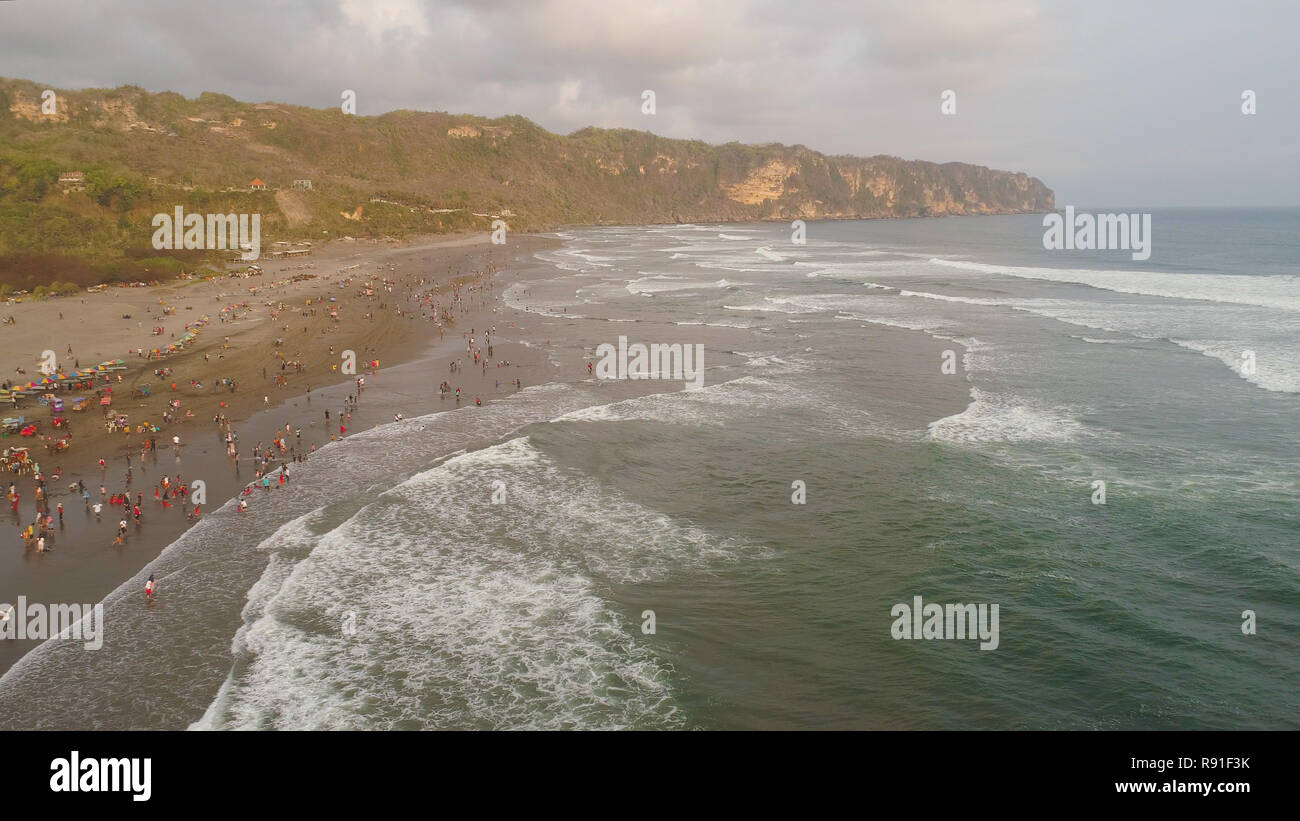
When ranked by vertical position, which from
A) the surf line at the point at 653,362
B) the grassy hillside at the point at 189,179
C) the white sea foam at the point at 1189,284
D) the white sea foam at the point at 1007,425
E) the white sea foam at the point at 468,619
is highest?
the grassy hillside at the point at 189,179

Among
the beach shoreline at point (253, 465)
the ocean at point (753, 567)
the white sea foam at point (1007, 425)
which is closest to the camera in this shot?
the ocean at point (753, 567)

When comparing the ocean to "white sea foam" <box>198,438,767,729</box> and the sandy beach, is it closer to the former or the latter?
"white sea foam" <box>198,438,767,729</box>

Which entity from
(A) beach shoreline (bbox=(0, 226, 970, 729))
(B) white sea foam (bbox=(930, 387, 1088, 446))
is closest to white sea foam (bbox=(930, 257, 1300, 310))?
(A) beach shoreline (bbox=(0, 226, 970, 729))

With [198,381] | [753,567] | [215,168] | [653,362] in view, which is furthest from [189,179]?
[753,567]

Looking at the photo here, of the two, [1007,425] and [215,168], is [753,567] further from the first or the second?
[215,168]

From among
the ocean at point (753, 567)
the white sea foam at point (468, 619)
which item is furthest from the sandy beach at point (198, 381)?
the white sea foam at point (468, 619)

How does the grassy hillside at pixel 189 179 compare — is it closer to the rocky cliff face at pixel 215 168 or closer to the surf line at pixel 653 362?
the rocky cliff face at pixel 215 168

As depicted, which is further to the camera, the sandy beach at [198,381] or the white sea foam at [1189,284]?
the white sea foam at [1189,284]

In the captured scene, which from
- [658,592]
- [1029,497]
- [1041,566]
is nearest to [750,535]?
[658,592]
